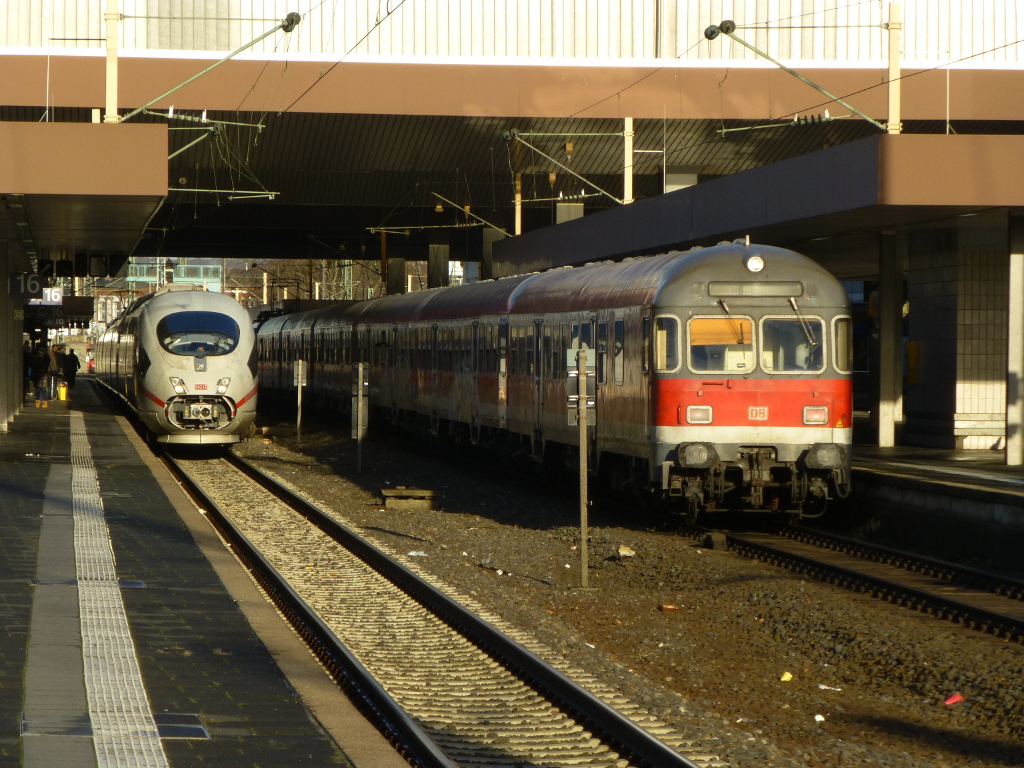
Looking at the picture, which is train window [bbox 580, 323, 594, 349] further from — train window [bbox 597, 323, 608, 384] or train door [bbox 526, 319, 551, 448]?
train door [bbox 526, 319, 551, 448]

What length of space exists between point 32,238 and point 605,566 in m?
17.6

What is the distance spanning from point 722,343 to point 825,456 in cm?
161

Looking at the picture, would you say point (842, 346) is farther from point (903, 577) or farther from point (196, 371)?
point (196, 371)

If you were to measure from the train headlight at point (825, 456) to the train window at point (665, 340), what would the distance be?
1.76 metres

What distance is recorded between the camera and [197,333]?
25.3 m

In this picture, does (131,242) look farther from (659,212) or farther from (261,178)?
(659,212)

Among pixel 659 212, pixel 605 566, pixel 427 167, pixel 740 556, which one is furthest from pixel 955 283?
pixel 427 167

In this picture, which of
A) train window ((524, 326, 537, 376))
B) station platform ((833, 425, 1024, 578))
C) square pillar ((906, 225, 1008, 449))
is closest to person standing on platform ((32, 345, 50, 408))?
train window ((524, 326, 537, 376))

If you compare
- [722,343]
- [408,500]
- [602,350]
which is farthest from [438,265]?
[722,343]

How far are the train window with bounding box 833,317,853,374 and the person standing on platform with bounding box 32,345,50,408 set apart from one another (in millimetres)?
31114

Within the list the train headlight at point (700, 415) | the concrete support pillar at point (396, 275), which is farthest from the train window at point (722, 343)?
the concrete support pillar at point (396, 275)

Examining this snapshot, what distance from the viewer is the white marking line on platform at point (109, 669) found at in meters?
6.36

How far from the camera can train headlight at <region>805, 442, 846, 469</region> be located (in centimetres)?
1476

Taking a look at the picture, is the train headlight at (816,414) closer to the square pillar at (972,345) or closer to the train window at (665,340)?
the train window at (665,340)
